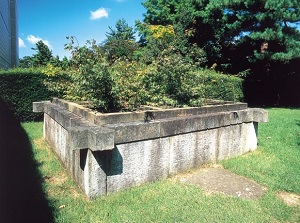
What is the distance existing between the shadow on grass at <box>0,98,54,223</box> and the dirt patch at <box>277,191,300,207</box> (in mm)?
3096

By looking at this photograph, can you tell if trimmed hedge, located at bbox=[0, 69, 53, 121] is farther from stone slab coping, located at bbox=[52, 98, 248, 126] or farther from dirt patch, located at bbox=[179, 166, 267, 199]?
dirt patch, located at bbox=[179, 166, 267, 199]

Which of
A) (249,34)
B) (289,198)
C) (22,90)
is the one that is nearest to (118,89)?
(289,198)

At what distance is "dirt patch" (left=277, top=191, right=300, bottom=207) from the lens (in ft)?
11.9

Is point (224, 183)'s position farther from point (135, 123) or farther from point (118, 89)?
point (118, 89)

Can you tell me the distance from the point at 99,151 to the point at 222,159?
2713mm

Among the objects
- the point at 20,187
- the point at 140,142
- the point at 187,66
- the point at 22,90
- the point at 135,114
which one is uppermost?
the point at 187,66

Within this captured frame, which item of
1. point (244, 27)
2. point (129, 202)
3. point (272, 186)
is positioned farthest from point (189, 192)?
point (244, 27)

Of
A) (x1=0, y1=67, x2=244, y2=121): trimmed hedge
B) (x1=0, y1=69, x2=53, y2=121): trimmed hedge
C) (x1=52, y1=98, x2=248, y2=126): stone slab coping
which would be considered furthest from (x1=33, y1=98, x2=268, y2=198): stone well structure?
(x1=0, y1=69, x2=53, y2=121): trimmed hedge

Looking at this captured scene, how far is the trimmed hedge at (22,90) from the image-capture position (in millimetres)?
9877

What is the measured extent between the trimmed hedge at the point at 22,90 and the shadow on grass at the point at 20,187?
383 cm

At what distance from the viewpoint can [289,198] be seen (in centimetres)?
377

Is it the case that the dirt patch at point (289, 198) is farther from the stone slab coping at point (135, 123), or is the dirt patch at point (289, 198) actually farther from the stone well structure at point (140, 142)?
the stone slab coping at point (135, 123)

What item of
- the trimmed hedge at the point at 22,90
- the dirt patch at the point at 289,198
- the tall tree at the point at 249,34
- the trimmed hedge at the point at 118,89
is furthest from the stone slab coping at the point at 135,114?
the tall tree at the point at 249,34

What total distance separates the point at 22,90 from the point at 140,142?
7926mm
